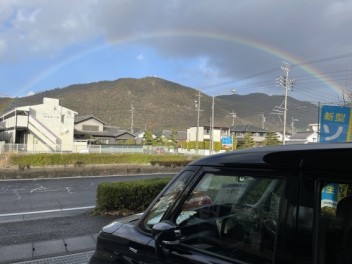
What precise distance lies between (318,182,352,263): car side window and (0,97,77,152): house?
51.4m

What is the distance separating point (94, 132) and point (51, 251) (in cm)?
7450

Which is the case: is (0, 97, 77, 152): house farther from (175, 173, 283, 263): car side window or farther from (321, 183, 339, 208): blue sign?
(321, 183, 339, 208): blue sign

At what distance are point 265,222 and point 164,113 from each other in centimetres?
16422

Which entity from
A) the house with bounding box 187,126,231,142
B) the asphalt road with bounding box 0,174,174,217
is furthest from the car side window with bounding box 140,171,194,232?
the house with bounding box 187,126,231,142

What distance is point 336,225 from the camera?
180cm

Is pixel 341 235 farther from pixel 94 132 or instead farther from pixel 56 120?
pixel 94 132

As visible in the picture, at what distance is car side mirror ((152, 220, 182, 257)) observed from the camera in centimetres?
236

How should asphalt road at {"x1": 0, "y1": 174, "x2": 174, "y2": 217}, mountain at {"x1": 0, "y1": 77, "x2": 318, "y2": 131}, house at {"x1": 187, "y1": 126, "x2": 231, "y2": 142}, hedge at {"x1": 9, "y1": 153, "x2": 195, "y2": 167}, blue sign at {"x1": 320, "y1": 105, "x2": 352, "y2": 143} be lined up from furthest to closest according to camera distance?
1. mountain at {"x1": 0, "y1": 77, "x2": 318, "y2": 131}
2. house at {"x1": 187, "y1": 126, "x2": 231, "y2": 142}
3. hedge at {"x1": 9, "y1": 153, "x2": 195, "y2": 167}
4. asphalt road at {"x1": 0, "y1": 174, "x2": 174, "y2": 217}
5. blue sign at {"x1": 320, "y1": 105, "x2": 352, "y2": 143}

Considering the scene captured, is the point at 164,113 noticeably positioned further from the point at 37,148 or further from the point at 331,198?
the point at 331,198

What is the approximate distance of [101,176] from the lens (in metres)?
25.4

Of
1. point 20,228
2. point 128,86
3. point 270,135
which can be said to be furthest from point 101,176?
point 128,86

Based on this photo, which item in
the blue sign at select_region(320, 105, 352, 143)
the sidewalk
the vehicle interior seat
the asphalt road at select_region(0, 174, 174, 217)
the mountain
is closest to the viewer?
the vehicle interior seat

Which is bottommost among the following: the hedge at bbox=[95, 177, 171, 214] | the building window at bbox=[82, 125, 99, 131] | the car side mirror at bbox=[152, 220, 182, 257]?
the hedge at bbox=[95, 177, 171, 214]

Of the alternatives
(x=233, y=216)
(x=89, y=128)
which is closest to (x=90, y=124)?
(x=89, y=128)
